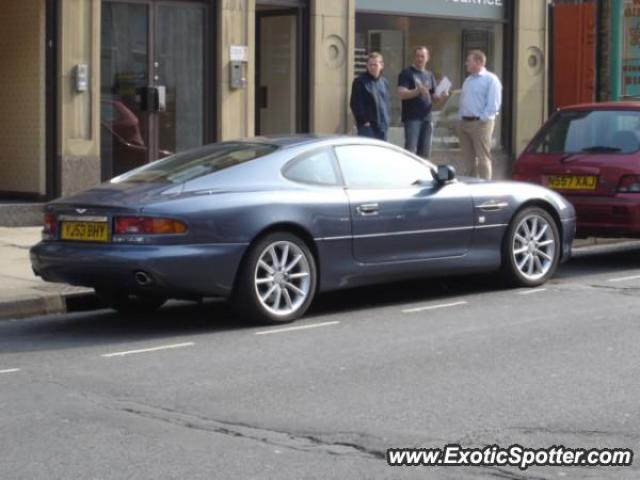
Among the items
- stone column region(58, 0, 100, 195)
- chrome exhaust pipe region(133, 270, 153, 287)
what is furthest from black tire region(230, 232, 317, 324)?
stone column region(58, 0, 100, 195)

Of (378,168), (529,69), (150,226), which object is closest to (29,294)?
(150,226)

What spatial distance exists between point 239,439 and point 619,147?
7765 mm

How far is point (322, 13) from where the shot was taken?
18.2 m

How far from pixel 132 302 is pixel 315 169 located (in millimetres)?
1765

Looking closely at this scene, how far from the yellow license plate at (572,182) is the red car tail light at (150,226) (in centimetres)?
515

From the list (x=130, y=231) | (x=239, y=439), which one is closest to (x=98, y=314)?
(x=130, y=231)

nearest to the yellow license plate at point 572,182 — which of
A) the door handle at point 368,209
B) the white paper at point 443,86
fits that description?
the door handle at point 368,209

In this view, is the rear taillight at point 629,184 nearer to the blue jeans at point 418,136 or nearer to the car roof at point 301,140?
the car roof at point 301,140

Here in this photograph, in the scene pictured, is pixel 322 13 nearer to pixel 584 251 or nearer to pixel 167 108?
pixel 167 108

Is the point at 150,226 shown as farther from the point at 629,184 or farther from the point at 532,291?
the point at 629,184

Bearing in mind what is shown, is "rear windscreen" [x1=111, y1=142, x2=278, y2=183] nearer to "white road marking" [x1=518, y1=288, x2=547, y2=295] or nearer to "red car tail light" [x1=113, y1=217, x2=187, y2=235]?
"red car tail light" [x1=113, y1=217, x2=187, y2=235]

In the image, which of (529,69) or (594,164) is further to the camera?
(529,69)

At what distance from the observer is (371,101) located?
17141 millimetres

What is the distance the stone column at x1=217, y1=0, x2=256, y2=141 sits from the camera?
17.3m
